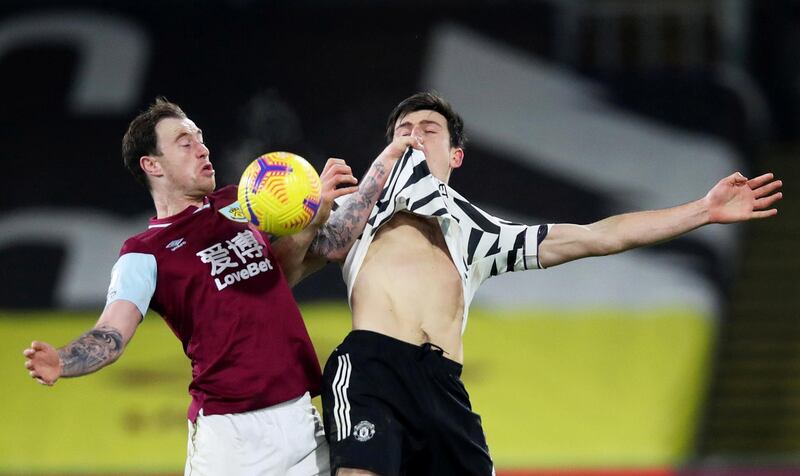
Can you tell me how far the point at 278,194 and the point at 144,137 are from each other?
907 mm

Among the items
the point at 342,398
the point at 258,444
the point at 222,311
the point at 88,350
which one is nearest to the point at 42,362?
the point at 88,350

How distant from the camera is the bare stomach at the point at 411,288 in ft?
16.1

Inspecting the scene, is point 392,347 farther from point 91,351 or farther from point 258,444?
point 91,351

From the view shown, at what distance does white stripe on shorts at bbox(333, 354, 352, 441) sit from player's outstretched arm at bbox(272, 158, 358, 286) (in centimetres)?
52

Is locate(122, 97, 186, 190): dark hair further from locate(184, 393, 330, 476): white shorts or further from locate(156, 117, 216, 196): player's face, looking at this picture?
locate(184, 393, 330, 476): white shorts

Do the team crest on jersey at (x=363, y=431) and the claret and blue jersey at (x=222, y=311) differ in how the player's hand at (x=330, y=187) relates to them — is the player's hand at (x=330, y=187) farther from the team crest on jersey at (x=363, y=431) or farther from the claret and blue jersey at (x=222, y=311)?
the team crest on jersey at (x=363, y=431)

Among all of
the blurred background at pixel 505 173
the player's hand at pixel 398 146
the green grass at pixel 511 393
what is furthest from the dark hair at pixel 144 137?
the green grass at pixel 511 393

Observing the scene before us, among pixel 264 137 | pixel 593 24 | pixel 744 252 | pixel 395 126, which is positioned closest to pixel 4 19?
pixel 264 137

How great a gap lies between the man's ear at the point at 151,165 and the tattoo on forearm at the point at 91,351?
77 centimetres

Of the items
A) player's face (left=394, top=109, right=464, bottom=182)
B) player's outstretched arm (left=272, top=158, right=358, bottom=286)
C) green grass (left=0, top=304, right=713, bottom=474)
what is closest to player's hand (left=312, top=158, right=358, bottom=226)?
player's outstretched arm (left=272, top=158, right=358, bottom=286)

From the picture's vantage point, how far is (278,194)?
4566 mm

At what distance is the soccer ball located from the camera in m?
4.57

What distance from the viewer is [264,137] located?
12.7 metres

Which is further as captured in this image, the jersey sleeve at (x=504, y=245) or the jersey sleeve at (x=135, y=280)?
the jersey sleeve at (x=504, y=245)
